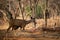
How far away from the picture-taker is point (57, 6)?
4730 mm

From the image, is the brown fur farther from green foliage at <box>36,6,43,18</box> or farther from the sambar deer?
green foliage at <box>36,6,43,18</box>

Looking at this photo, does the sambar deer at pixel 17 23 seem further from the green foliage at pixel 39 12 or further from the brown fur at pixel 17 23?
the green foliage at pixel 39 12

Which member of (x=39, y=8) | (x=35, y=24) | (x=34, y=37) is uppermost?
(x=39, y=8)

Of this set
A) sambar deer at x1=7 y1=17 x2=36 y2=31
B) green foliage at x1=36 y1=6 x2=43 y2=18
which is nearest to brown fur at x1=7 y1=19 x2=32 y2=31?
sambar deer at x1=7 y1=17 x2=36 y2=31

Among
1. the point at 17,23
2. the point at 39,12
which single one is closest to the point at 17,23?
the point at 17,23

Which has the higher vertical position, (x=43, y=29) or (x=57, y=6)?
(x=57, y=6)

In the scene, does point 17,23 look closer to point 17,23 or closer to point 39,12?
point 17,23

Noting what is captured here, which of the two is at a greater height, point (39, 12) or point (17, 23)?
point (39, 12)

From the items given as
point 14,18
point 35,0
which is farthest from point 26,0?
point 14,18

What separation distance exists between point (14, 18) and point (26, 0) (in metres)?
0.57

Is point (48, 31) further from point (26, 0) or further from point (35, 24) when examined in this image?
point (26, 0)

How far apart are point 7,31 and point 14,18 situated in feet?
1.27

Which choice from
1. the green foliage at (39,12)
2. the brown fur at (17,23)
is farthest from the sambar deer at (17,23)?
the green foliage at (39,12)

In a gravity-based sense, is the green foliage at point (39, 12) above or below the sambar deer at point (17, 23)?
above
